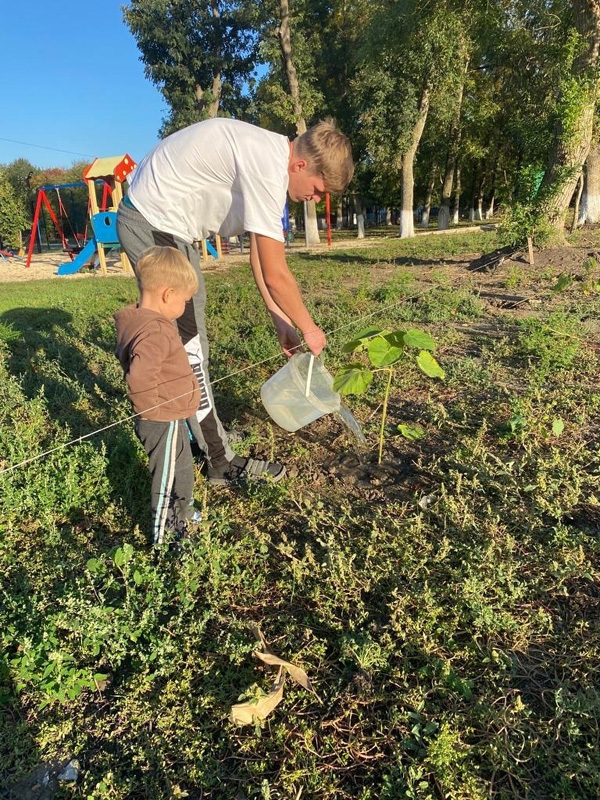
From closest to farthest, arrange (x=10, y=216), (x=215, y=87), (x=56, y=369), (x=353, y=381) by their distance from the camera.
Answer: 1. (x=353, y=381)
2. (x=56, y=369)
3. (x=215, y=87)
4. (x=10, y=216)

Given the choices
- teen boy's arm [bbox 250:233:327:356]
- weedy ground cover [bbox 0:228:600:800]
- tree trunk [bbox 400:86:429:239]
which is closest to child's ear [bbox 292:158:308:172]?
teen boy's arm [bbox 250:233:327:356]

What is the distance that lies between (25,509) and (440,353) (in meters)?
2.97

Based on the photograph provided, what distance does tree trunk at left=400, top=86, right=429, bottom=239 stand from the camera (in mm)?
15645

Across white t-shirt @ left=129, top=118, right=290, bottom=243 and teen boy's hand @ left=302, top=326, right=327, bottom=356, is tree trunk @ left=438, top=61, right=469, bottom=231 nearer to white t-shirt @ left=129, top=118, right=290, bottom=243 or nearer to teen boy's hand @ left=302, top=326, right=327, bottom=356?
white t-shirt @ left=129, top=118, right=290, bottom=243

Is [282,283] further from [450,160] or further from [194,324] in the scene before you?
[450,160]

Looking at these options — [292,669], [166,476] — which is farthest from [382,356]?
[292,669]

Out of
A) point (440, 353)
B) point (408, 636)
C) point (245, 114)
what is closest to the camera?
point (408, 636)

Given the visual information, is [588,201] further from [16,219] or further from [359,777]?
[16,219]

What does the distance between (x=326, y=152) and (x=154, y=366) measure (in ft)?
3.63

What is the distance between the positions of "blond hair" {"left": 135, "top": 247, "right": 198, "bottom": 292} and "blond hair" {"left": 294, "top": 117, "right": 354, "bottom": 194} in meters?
0.67

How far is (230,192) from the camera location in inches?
88.2

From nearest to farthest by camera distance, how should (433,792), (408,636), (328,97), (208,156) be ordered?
1. (433,792)
2. (408,636)
3. (208,156)
4. (328,97)

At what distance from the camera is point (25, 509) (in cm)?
240

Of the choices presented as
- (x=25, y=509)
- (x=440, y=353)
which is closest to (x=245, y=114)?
(x=440, y=353)
